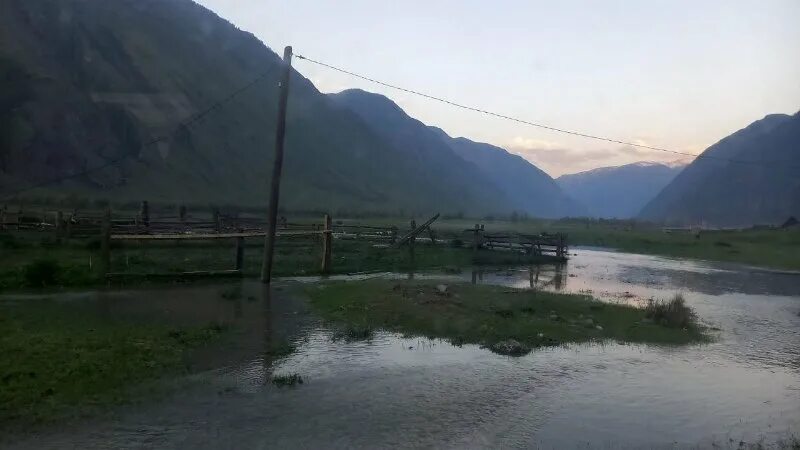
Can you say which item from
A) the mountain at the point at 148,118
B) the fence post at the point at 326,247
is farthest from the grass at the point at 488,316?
the mountain at the point at 148,118

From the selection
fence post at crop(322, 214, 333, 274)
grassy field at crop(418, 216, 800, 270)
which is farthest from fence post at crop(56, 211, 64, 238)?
grassy field at crop(418, 216, 800, 270)

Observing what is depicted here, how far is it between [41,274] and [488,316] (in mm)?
14240

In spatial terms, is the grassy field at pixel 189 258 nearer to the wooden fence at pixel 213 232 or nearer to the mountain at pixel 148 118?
the wooden fence at pixel 213 232

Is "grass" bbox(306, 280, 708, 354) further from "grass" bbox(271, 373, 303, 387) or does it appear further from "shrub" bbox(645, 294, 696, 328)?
"grass" bbox(271, 373, 303, 387)

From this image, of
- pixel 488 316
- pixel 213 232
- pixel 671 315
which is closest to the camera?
pixel 488 316

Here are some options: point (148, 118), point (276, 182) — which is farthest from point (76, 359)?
point (148, 118)

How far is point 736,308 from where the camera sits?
884 inches

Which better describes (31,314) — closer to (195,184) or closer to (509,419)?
(509,419)

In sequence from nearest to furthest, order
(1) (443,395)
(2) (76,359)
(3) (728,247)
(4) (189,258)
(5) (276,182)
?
(1) (443,395), (2) (76,359), (5) (276,182), (4) (189,258), (3) (728,247)

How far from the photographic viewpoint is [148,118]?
10706 centimetres

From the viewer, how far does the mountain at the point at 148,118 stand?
290 ft

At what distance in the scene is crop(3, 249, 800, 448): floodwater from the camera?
27.5ft

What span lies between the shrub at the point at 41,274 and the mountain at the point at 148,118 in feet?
196

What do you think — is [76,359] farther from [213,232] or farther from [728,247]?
[728,247]
